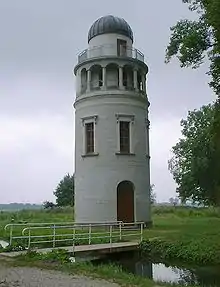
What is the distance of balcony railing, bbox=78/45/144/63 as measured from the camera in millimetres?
27719

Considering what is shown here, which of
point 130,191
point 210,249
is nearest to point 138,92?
point 130,191

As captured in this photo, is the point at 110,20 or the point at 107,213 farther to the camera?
the point at 110,20

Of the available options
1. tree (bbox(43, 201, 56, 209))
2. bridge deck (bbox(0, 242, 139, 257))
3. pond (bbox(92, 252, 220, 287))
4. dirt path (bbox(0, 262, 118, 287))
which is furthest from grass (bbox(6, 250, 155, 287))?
tree (bbox(43, 201, 56, 209))

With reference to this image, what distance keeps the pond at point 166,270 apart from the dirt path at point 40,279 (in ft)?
10.9

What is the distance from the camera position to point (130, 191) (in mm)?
26578

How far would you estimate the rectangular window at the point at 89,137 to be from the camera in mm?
26781

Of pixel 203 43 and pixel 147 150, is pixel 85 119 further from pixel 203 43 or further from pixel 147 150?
pixel 203 43

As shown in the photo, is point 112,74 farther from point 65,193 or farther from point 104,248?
point 65,193

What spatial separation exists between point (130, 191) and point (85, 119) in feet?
16.8

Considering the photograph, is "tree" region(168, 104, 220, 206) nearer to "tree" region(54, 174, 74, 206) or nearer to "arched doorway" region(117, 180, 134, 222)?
"arched doorway" region(117, 180, 134, 222)

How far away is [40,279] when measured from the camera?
404 inches

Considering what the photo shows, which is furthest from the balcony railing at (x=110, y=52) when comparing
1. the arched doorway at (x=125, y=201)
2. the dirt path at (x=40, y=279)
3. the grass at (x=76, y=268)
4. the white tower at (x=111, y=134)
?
the dirt path at (x=40, y=279)

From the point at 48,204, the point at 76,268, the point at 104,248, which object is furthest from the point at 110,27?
the point at 48,204

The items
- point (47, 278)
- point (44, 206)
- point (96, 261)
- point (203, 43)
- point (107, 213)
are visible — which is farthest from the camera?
point (44, 206)
